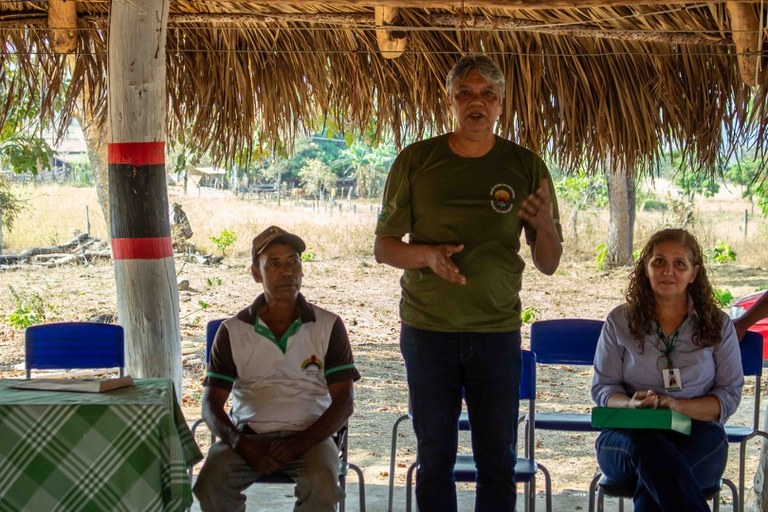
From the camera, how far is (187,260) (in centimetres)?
1384

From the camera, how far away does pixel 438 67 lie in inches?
204

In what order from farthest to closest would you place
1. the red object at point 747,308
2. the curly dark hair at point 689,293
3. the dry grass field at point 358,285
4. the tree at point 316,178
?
the tree at point 316,178, the dry grass field at point 358,285, the red object at point 747,308, the curly dark hair at point 689,293

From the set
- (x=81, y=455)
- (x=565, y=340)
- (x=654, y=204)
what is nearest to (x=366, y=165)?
(x=654, y=204)

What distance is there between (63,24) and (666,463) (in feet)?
12.4

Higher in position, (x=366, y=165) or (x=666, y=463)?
(x=366, y=165)

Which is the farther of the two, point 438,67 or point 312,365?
point 438,67

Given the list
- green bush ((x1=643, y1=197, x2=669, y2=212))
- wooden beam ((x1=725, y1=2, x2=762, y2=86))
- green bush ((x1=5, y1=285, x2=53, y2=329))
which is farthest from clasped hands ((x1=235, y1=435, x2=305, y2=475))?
green bush ((x1=643, y1=197, x2=669, y2=212))

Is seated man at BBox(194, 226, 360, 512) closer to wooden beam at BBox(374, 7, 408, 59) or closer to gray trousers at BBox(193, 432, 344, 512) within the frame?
gray trousers at BBox(193, 432, 344, 512)

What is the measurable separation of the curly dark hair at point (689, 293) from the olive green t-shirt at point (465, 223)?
1.51 ft

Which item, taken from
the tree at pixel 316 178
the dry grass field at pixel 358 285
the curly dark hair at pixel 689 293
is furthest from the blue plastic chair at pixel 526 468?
the tree at pixel 316 178

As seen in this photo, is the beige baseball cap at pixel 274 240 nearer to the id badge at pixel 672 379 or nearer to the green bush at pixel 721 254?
the id badge at pixel 672 379

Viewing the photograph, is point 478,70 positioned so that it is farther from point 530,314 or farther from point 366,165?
point 366,165

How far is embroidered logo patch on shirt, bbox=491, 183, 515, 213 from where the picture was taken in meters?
3.21

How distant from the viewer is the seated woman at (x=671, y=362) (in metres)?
3.29
